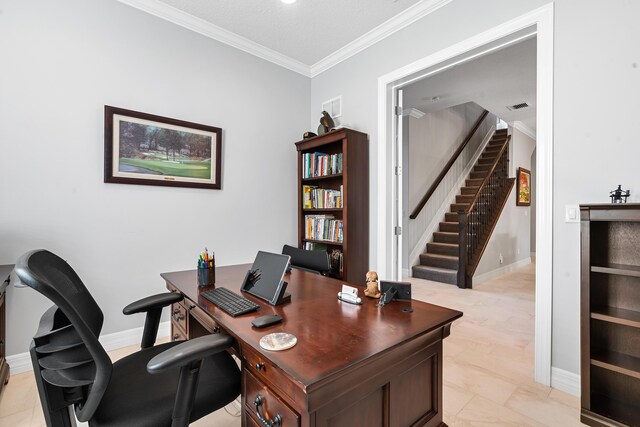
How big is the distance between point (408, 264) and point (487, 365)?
3.15 m

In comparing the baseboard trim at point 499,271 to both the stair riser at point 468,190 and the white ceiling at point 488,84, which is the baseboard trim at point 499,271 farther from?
the white ceiling at point 488,84

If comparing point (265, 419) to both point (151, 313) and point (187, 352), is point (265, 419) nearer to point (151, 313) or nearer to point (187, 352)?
point (187, 352)

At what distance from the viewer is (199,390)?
111 cm

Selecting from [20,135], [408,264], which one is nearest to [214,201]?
[20,135]

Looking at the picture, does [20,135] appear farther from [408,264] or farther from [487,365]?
[408,264]

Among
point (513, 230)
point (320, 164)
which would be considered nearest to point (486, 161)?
point (513, 230)

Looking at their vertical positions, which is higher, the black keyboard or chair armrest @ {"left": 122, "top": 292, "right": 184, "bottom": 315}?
the black keyboard

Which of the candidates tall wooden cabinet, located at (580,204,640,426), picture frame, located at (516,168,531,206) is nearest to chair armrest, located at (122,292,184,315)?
tall wooden cabinet, located at (580,204,640,426)

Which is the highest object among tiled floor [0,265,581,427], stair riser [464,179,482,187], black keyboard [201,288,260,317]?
stair riser [464,179,482,187]

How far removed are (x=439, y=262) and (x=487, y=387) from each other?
3336 millimetres

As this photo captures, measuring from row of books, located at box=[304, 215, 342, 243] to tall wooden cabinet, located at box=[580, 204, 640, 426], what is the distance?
6.34 ft

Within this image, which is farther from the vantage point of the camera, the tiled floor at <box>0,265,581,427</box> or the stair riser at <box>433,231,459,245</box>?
the stair riser at <box>433,231,459,245</box>

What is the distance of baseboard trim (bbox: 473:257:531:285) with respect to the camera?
192 inches

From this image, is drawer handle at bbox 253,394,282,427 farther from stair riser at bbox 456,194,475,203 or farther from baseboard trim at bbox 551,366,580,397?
stair riser at bbox 456,194,475,203
